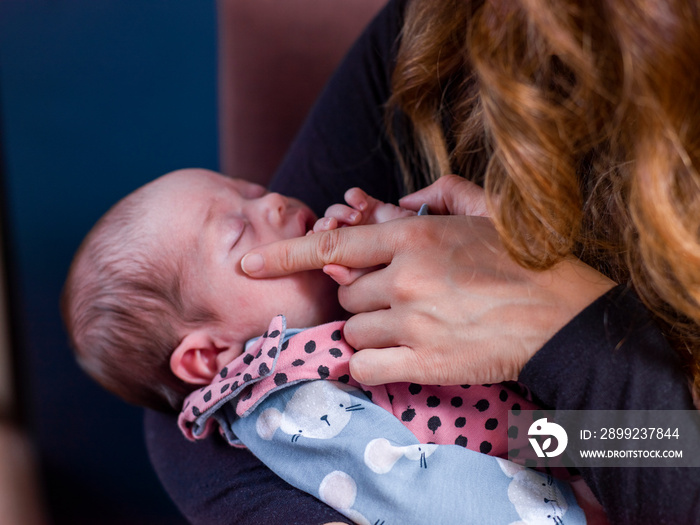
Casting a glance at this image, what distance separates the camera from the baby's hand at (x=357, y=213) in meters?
0.84

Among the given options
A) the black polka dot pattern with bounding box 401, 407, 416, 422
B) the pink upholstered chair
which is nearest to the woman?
the black polka dot pattern with bounding box 401, 407, 416, 422

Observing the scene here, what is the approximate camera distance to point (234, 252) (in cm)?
87

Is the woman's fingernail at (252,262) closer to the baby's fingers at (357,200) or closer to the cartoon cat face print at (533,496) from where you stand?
the baby's fingers at (357,200)

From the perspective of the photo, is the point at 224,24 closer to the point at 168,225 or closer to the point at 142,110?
the point at 142,110

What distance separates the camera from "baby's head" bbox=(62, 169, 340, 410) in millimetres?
866

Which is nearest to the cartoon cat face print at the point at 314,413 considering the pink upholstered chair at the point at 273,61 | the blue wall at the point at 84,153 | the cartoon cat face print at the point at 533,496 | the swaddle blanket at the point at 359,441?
the swaddle blanket at the point at 359,441

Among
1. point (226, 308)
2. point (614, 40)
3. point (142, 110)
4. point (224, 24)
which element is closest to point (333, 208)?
point (226, 308)

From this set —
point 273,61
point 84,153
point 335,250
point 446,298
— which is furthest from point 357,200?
point 84,153

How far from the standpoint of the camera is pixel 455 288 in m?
0.69

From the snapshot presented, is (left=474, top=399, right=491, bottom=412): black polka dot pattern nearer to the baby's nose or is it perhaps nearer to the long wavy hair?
the long wavy hair

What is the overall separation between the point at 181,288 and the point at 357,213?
30 cm

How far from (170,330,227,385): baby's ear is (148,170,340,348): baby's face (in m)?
0.04

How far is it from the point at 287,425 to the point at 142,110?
4.63 feet

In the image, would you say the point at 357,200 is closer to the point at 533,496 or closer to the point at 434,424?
the point at 434,424
